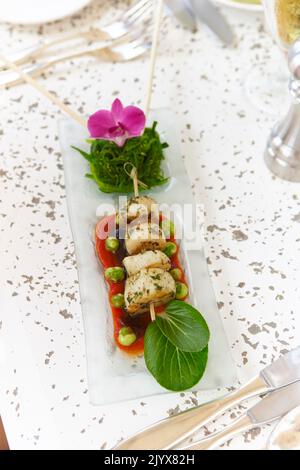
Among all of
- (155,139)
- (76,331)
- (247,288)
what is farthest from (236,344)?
(155,139)

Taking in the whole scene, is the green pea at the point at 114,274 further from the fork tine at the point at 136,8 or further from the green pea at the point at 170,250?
the fork tine at the point at 136,8

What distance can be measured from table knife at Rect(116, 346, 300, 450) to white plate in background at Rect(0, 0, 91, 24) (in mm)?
982

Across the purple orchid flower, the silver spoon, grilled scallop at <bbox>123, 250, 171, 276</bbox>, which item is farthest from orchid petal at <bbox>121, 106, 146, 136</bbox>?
the silver spoon

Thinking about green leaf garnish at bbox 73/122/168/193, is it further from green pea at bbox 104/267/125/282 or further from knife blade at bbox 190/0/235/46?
knife blade at bbox 190/0/235/46

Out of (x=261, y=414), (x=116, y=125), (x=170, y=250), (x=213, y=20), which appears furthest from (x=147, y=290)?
(x=213, y=20)

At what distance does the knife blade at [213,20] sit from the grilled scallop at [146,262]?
692mm

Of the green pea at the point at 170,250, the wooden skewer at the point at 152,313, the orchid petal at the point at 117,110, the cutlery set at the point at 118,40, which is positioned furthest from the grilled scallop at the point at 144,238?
the cutlery set at the point at 118,40

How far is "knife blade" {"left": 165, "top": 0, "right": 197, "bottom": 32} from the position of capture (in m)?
1.61

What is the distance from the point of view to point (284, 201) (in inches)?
51.4

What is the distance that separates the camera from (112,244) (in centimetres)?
117

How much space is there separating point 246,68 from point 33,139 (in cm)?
53

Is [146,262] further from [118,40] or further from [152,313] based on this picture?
[118,40]

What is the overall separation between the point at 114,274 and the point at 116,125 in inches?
12.1
